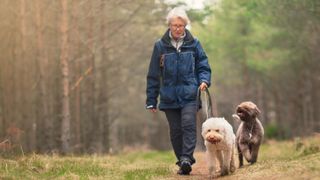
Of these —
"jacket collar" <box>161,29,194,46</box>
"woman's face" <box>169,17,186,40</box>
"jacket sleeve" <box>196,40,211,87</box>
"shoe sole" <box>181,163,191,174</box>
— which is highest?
"woman's face" <box>169,17,186,40</box>

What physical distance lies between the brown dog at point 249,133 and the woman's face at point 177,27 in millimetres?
1954

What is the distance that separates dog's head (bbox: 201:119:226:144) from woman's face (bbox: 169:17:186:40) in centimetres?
190

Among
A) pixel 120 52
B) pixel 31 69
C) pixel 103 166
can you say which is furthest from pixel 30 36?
pixel 103 166

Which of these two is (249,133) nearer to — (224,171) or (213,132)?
(224,171)

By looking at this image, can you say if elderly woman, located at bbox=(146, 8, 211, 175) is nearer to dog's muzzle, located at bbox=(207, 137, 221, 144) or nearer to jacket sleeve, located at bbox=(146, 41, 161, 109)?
jacket sleeve, located at bbox=(146, 41, 161, 109)

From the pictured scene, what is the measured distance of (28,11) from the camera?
20.0m

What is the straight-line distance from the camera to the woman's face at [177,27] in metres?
10.6

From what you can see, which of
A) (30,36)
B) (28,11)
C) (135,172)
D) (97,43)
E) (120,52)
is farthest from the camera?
(120,52)

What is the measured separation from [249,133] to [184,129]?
176 centimetres

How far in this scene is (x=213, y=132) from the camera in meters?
9.41

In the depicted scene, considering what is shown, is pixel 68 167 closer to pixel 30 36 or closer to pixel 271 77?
pixel 30 36

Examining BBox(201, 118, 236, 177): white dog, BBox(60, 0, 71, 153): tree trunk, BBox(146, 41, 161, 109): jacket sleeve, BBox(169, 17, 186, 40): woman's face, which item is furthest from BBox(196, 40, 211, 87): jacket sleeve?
BBox(60, 0, 71, 153): tree trunk

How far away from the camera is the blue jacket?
10.7 m

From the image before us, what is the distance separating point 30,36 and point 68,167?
1170cm
